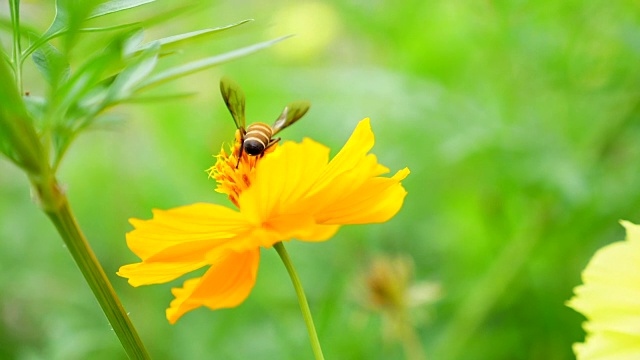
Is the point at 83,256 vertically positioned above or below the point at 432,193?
below

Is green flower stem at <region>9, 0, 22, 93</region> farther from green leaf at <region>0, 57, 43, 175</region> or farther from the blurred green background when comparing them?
the blurred green background

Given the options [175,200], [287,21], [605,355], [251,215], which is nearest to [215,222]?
[251,215]

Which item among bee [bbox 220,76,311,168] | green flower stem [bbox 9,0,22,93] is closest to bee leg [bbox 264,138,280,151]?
bee [bbox 220,76,311,168]

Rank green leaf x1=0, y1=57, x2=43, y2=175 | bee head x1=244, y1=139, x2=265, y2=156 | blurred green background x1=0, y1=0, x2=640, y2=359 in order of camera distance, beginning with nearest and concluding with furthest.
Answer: green leaf x1=0, y1=57, x2=43, y2=175 < bee head x1=244, y1=139, x2=265, y2=156 < blurred green background x1=0, y1=0, x2=640, y2=359

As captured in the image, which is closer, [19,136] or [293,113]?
[19,136]

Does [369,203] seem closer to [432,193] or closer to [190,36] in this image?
[190,36]

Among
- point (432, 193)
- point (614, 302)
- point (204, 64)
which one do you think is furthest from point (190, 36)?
point (432, 193)
